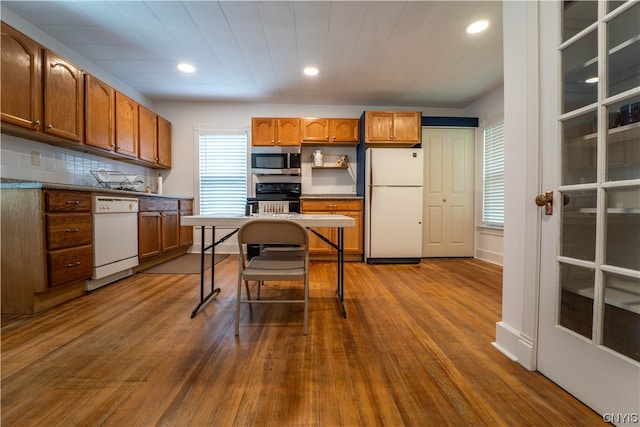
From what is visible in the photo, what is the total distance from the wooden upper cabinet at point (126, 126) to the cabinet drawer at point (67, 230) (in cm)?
131

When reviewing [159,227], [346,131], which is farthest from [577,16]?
[159,227]

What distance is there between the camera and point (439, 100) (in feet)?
13.7

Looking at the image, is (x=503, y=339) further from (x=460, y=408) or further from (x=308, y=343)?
(x=308, y=343)

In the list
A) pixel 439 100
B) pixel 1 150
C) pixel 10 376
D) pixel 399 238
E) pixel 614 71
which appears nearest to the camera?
pixel 614 71

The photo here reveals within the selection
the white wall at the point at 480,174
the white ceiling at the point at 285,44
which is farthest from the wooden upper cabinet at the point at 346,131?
the white wall at the point at 480,174

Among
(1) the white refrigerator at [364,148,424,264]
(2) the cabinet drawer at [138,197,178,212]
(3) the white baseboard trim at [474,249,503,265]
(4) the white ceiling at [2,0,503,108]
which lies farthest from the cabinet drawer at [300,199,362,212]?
(3) the white baseboard trim at [474,249,503,265]

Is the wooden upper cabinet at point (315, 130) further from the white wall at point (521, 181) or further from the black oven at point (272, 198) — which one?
the white wall at point (521, 181)

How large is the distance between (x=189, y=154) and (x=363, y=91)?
10.5ft

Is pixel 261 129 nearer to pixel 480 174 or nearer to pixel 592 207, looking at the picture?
pixel 480 174

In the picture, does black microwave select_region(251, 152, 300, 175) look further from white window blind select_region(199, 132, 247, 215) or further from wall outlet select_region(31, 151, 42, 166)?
wall outlet select_region(31, 151, 42, 166)

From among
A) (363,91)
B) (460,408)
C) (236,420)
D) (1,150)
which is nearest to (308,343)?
(236,420)

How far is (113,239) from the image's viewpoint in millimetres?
2633

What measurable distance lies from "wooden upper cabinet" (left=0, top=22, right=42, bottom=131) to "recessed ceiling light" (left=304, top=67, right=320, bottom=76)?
260cm

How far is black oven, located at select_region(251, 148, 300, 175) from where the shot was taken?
A: 4094 mm
